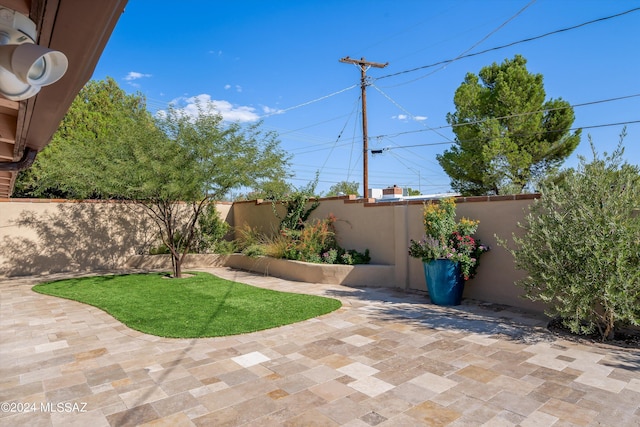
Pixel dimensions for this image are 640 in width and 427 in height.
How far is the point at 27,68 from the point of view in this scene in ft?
4.58

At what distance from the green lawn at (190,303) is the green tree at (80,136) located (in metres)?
2.50

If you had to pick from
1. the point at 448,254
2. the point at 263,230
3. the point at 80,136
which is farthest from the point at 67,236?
the point at 448,254

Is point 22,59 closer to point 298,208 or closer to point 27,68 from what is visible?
point 27,68

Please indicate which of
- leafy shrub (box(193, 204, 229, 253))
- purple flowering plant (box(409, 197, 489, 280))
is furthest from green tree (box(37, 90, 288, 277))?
purple flowering plant (box(409, 197, 489, 280))

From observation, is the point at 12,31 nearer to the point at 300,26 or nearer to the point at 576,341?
the point at 576,341

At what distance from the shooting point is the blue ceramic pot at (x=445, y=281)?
626 centimetres

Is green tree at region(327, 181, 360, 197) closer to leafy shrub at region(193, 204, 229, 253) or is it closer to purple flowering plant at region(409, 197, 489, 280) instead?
leafy shrub at region(193, 204, 229, 253)

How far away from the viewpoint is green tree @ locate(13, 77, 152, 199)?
8.92m

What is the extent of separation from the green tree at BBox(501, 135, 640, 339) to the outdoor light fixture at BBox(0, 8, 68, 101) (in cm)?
503

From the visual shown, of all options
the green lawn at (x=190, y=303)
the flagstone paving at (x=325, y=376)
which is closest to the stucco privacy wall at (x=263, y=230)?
the flagstone paving at (x=325, y=376)

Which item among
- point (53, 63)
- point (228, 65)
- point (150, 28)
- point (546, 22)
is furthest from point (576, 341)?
point (228, 65)

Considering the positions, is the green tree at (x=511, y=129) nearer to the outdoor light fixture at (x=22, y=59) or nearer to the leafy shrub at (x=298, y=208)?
the leafy shrub at (x=298, y=208)

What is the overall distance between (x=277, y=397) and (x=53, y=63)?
2.80 m

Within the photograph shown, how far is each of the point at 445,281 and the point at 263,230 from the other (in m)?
7.02
